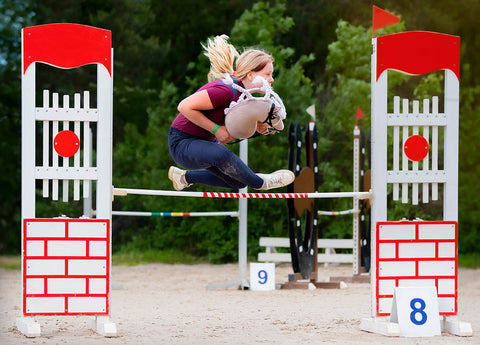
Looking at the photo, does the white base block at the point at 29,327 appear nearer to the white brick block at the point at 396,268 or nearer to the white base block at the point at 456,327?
the white brick block at the point at 396,268

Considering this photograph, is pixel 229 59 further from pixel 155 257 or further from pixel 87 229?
pixel 155 257

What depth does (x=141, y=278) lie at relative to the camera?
995cm

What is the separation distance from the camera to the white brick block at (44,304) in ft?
16.7

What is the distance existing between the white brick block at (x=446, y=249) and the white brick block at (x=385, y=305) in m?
0.47

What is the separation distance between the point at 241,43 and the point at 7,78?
416 cm

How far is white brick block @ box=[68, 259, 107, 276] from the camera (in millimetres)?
5105

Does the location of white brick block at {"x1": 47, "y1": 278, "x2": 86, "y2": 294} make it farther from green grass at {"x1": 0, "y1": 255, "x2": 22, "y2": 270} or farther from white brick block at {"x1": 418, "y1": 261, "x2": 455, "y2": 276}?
green grass at {"x1": 0, "y1": 255, "x2": 22, "y2": 270}

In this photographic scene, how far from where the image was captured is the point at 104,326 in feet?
16.9

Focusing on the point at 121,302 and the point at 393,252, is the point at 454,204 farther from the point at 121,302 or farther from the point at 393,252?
the point at 121,302

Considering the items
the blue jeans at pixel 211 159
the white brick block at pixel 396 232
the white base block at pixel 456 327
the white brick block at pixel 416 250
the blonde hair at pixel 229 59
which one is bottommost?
the white base block at pixel 456 327

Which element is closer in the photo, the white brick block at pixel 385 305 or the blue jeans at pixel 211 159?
the blue jeans at pixel 211 159

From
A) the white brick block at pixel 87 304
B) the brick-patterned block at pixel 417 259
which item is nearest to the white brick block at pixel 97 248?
the white brick block at pixel 87 304

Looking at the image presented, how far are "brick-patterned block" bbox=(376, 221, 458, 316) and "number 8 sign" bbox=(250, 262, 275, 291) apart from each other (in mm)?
3051

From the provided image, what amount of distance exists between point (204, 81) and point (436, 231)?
8724 mm
